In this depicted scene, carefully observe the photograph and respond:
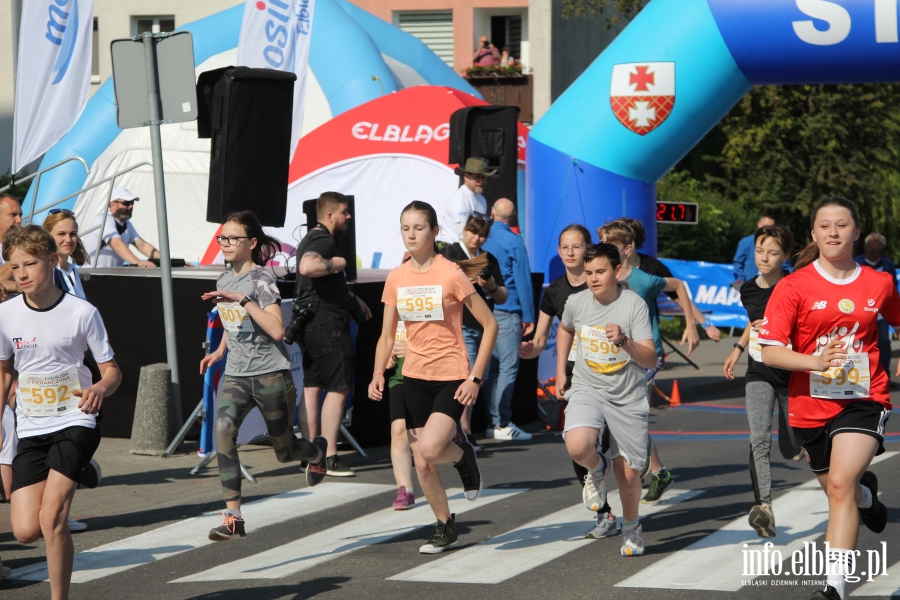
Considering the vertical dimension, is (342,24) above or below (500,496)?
above

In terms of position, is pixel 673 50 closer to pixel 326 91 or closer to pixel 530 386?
pixel 530 386

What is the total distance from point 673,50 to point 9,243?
984 centimetres

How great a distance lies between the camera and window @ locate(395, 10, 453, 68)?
3297 centimetres

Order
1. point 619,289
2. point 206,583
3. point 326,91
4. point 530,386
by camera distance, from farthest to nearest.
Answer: point 326,91
point 530,386
point 619,289
point 206,583

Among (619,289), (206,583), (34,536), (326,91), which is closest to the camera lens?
(34,536)

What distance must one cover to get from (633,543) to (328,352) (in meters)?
3.38

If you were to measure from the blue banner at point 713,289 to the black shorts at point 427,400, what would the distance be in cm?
1556

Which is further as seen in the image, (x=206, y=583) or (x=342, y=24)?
(x=342, y=24)

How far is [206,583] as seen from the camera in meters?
6.35

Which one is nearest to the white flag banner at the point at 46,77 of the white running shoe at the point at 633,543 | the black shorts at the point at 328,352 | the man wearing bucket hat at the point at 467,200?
the man wearing bucket hat at the point at 467,200

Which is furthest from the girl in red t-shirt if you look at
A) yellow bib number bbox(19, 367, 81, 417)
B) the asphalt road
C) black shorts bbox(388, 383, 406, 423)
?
yellow bib number bbox(19, 367, 81, 417)

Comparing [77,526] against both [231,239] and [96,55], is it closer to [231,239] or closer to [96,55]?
[231,239]

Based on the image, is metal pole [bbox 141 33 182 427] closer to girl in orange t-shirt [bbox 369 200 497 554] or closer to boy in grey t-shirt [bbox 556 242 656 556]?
girl in orange t-shirt [bbox 369 200 497 554]

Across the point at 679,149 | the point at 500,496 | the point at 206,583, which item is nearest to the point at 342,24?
the point at 679,149
